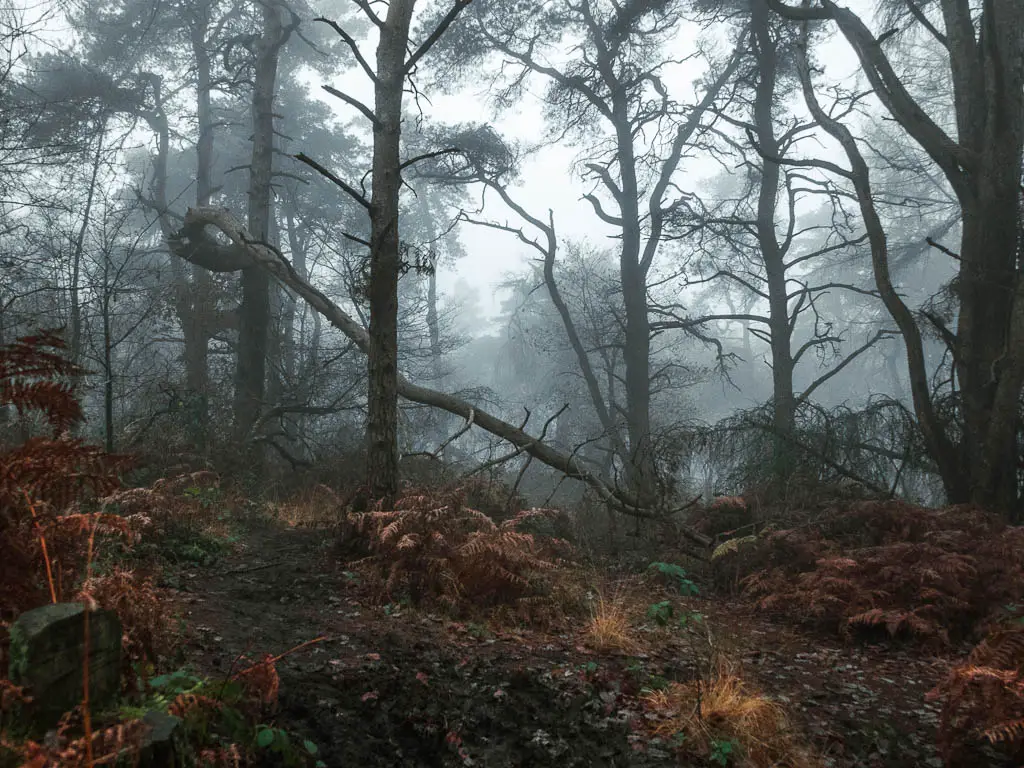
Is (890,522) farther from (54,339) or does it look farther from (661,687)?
(54,339)

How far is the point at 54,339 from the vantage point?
9.00 ft

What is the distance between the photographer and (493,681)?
13.0 feet

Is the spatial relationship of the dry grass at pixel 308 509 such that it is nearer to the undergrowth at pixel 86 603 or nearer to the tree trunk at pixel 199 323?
the tree trunk at pixel 199 323

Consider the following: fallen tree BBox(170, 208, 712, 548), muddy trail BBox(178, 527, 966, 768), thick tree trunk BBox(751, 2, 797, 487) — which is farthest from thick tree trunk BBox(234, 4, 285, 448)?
thick tree trunk BBox(751, 2, 797, 487)

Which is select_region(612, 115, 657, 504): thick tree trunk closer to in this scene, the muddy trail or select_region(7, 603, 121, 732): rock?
the muddy trail

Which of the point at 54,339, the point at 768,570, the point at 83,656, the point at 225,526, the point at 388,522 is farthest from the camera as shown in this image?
the point at 225,526

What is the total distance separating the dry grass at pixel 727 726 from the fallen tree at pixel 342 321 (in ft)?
13.0

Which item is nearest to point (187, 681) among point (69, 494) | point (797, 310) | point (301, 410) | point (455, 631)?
point (69, 494)

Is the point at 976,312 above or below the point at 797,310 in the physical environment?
below

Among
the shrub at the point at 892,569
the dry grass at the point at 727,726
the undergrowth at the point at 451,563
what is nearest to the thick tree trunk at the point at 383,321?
the undergrowth at the point at 451,563

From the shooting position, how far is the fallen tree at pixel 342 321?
27.4ft

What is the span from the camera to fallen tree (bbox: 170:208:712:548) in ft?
27.4

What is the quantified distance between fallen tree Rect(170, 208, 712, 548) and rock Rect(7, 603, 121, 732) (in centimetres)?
608

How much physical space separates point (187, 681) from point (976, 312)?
8.69 meters
